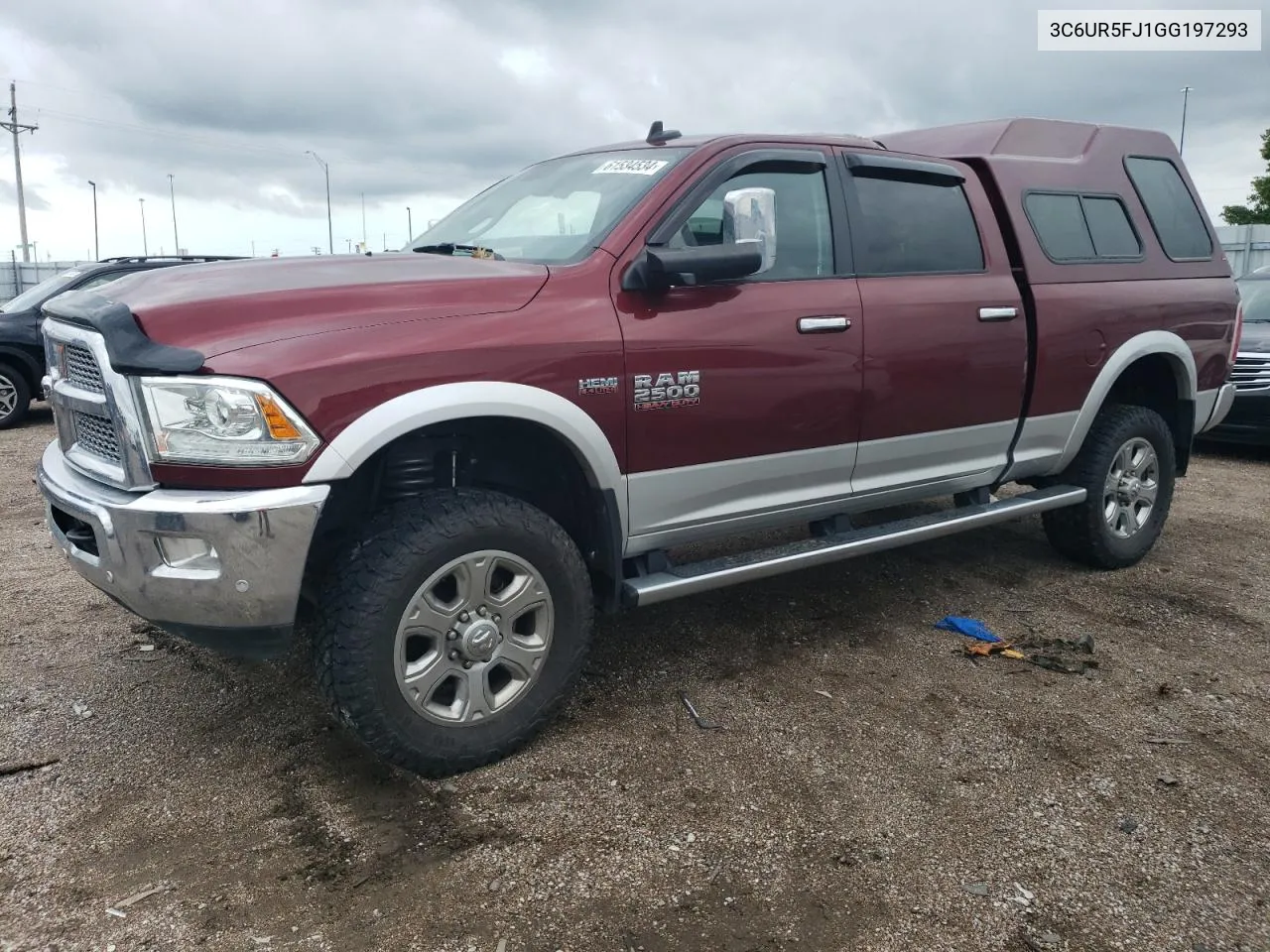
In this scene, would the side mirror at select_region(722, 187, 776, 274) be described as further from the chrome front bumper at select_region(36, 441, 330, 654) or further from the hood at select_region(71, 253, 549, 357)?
the chrome front bumper at select_region(36, 441, 330, 654)

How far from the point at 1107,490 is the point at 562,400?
3.30 meters

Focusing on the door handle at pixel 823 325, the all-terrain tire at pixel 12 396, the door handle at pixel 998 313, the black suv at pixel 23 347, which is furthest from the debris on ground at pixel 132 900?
the all-terrain tire at pixel 12 396

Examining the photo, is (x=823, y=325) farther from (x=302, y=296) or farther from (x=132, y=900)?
(x=132, y=900)

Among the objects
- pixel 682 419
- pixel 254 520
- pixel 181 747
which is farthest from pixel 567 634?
pixel 181 747

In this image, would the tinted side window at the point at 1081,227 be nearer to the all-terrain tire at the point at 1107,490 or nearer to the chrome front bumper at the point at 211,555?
the all-terrain tire at the point at 1107,490

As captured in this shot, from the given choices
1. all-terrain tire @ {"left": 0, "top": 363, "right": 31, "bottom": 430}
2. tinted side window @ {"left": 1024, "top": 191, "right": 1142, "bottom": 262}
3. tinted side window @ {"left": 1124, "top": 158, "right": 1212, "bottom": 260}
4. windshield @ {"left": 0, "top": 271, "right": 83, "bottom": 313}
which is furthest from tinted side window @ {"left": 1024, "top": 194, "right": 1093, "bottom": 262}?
all-terrain tire @ {"left": 0, "top": 363, "right": 31, "bottom": 430}

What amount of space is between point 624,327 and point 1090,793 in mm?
2005

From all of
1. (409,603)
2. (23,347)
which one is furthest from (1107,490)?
(23,347)

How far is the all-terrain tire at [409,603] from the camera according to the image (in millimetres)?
2789

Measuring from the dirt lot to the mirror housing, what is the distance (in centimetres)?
149

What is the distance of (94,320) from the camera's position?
2.71 meters

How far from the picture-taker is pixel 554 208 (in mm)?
3752

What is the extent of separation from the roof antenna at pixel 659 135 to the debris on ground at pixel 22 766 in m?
3.00

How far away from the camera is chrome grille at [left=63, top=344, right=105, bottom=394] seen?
286cm
